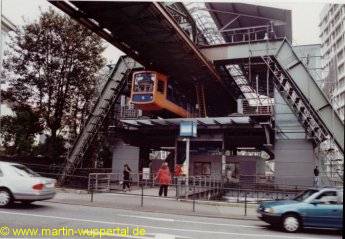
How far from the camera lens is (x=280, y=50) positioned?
20.9m

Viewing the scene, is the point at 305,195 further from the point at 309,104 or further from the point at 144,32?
the point at 309,104

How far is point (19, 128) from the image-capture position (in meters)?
15.2

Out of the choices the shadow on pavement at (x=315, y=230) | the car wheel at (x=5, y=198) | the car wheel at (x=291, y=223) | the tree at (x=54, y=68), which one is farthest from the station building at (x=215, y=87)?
the car wheel at (x=5, y=198)

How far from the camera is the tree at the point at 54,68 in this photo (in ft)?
58.5

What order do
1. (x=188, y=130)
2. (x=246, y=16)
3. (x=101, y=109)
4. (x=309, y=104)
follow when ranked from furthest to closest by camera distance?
(x=101, y=109)
(x=246, y=16)
(x=309, y=104)
(x=188, y=130)

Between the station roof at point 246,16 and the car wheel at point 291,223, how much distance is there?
1091 cm

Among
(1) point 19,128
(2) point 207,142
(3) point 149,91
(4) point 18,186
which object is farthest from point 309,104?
(4) point 18,186

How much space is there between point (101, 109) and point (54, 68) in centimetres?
461

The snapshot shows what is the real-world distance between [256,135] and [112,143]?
11.3m

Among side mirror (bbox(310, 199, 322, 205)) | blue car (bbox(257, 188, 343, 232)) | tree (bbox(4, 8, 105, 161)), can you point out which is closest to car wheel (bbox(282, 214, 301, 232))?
blue car (bbox(257, 188, 343, 232))

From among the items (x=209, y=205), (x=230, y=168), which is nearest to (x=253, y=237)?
(x=209, y=205)

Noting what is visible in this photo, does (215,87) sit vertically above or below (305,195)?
above

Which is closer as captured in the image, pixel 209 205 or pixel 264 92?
pixel 209 205

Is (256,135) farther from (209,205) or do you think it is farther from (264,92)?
(209,205)
